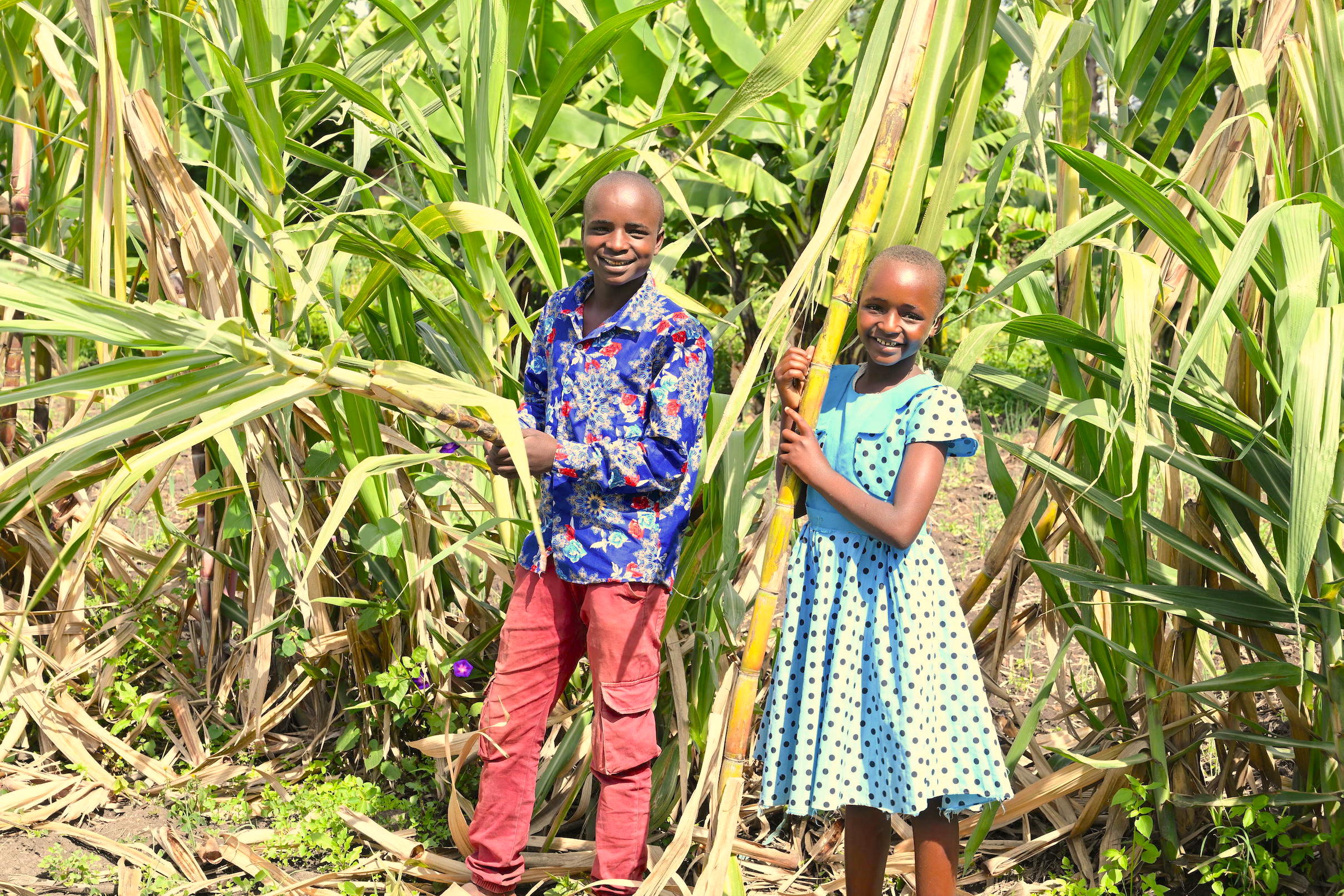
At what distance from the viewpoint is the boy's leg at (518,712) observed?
1826mm

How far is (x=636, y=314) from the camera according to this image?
5.72 ft

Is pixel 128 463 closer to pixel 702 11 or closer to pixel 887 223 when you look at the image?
pixel 887 223

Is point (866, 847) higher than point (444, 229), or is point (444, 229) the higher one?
point (444, 229)

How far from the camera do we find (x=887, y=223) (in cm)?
151

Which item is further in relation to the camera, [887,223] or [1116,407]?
[1116,407]

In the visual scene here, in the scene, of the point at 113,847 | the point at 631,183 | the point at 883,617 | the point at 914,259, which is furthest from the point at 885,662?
the point at 113,847

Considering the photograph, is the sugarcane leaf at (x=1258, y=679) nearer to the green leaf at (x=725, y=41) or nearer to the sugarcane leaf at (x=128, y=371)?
the sugarcane leaf at (x=128, y=371)

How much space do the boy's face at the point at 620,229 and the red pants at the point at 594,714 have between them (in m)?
0.49

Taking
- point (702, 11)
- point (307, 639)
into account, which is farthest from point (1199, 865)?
point (702, 11)

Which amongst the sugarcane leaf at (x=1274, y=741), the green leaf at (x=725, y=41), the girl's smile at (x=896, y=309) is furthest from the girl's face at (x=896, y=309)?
the green leaf at (x=725, y=41)

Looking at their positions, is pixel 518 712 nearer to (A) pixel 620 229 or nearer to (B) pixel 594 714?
(B) pixel 594 714

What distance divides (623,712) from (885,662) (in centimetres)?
44

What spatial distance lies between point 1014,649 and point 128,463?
7.60ft

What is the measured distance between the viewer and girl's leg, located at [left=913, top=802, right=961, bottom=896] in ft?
5.33
